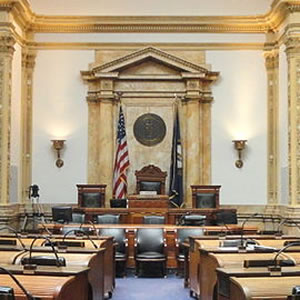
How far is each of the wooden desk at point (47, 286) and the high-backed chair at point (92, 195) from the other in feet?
27.8

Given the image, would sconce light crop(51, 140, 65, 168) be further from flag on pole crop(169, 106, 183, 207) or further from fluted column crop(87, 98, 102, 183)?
flag on pole crop(169, 106, 183, 207)

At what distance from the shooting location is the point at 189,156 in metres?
14.7

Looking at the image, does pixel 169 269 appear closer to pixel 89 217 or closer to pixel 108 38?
pixel 89 217

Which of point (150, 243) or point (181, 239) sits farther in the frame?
point (150, 243)

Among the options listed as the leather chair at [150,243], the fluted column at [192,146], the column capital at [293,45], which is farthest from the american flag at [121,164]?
the column capital at [293,45]

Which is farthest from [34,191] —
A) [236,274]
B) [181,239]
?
[236,274]

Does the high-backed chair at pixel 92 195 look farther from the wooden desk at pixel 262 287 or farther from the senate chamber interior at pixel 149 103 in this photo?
the wooden desk at pixel 262 287

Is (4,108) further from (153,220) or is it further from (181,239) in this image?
(181,239)

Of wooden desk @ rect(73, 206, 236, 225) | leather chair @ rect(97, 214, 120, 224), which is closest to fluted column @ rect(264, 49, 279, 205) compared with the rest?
wooden desk @ rect(73, 206, 236, 225)

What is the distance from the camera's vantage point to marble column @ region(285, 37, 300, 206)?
1277cm

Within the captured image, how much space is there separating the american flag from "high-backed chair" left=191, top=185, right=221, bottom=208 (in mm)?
1933

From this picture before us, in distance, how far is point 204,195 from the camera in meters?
13.2

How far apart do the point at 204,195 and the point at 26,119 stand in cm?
478

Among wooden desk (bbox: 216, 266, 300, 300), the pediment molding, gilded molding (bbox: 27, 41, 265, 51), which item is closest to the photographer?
wooden desk (bbox: 216, 266, 300, 300)
